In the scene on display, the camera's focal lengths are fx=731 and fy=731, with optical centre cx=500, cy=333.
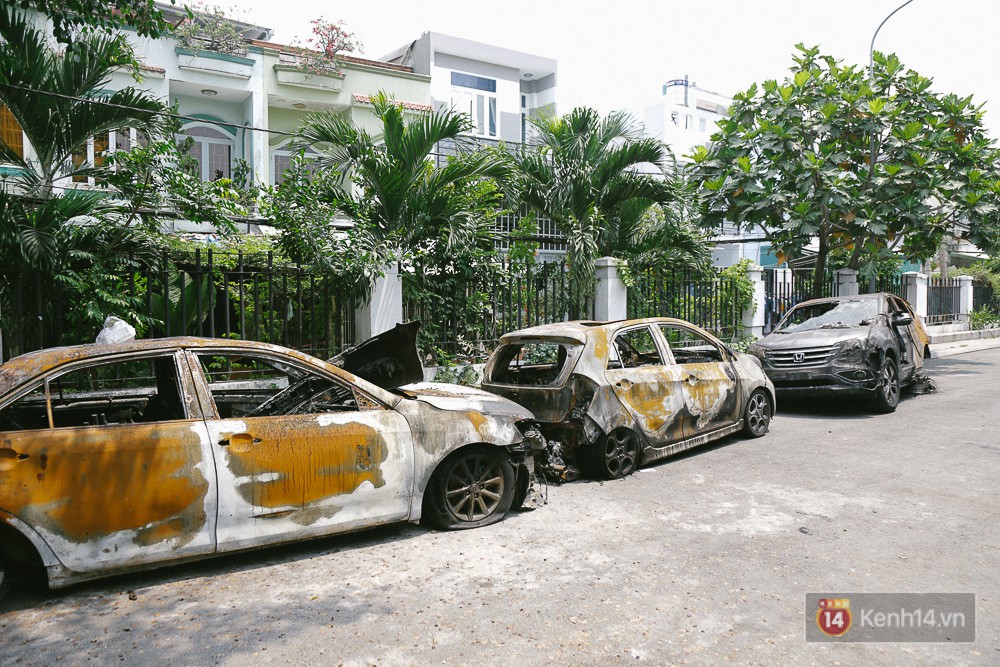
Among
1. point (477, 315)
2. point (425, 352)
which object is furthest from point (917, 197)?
point (425, 352)

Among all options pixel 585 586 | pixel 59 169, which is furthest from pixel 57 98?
pixel 585 586

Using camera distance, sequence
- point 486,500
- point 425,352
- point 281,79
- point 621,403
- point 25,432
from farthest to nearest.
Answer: point 281,79, point 425,352, point 621,403, point 486,500, point 25,432

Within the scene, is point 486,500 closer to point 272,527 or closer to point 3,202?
point 272,527

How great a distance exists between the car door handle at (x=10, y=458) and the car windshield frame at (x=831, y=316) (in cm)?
1032

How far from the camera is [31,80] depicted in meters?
8.04

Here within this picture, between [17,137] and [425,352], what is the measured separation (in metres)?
10.3

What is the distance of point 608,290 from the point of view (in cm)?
1290

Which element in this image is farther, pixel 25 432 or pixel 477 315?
pixel 477 315

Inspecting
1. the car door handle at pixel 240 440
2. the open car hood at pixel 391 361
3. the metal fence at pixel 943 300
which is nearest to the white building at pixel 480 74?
the metal fence at pixel 943 300

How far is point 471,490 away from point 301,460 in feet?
4.40

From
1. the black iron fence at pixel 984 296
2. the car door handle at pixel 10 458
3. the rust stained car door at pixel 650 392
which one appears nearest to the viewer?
the car door handle at pixel 10 458

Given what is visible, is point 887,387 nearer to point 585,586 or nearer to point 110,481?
point 585,586

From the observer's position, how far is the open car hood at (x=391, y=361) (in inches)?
234

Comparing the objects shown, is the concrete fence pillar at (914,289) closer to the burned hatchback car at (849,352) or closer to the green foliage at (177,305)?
the burned hatchback car at (849,352)
